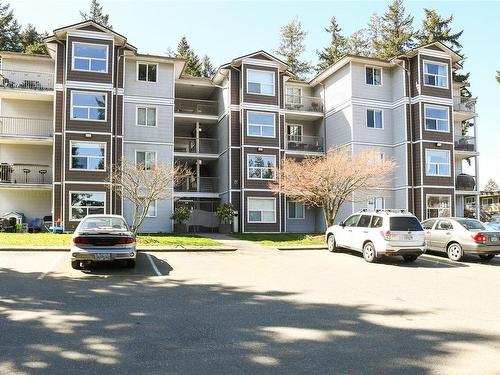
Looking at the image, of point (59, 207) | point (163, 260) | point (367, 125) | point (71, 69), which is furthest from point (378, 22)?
point (163, 260)

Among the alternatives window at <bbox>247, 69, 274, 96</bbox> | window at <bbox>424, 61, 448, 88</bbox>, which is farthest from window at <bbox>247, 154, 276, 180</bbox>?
window at <bbox>424, 61, 448, 88</bbox>

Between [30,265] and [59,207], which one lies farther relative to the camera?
[59,207]

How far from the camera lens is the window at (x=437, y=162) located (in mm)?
30031

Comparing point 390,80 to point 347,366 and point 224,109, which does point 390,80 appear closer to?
point 224,109

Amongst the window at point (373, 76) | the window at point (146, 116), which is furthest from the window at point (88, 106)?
the window at point (373, 76)

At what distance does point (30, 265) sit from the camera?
1290 centimetres

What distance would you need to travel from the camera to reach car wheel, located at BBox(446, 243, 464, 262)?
16078 millimetres

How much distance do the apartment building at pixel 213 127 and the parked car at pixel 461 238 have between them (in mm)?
12137

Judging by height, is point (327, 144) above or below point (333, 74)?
below

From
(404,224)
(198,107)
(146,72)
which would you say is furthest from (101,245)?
(198,107)

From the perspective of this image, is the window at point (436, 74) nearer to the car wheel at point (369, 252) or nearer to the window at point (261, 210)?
the window at point (261, 210)

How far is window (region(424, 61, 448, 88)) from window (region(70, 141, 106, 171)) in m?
22.6

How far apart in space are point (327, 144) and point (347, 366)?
95.6 feet

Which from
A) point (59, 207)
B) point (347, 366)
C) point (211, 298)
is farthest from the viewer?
point (59, 207)
